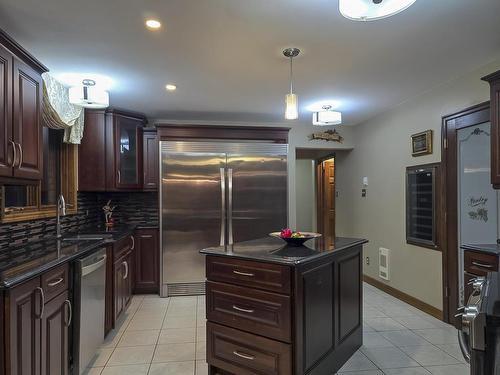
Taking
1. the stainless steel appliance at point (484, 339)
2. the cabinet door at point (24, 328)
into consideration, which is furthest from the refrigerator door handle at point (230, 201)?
the stainless steel appliance at point (484, 339)

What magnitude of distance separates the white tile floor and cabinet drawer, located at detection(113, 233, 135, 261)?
0.69m

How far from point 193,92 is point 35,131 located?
5.51ft

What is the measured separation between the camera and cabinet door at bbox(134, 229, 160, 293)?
4.32 metres

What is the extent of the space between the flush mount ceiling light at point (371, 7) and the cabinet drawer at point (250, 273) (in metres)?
1.38

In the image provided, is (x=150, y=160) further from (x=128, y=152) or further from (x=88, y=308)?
(x=88, y=308)

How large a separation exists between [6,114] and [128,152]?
2.32 metres

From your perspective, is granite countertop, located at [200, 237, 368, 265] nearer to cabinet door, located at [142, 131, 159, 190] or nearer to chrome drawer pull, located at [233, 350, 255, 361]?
chrome drawer pull, located at [233, 350, 255, 361]

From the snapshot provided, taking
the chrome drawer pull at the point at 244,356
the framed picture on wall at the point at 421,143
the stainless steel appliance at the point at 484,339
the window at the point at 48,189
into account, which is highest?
the framed picture on wall at the point at 421,143

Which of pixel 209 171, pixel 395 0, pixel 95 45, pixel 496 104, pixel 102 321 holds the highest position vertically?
pixel 95 45

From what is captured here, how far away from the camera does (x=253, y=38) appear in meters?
2.35

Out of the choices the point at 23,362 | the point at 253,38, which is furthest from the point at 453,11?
the point at 23,362

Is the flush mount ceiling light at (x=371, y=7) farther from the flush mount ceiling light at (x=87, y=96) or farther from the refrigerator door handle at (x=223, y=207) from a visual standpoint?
the refrigerator door handle at (x=223, y=207)

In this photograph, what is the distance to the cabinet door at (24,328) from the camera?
60.9 inches

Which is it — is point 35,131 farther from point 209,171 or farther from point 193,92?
point 209,171
